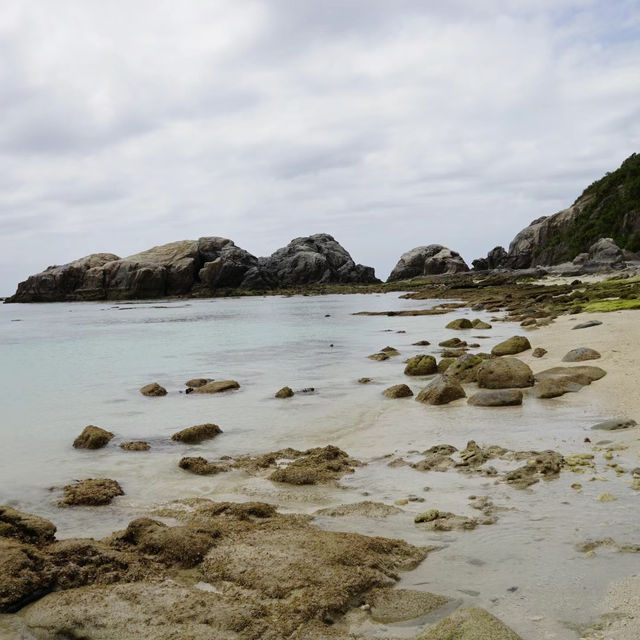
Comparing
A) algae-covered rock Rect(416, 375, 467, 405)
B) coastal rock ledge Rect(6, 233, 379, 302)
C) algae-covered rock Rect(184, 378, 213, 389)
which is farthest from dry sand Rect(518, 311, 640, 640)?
coastal rock ledge Rect(6, 233, 379, 302)

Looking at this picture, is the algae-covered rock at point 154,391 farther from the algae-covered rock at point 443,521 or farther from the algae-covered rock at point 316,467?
the algae-covered rock at point 443,521

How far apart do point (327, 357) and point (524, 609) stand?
1513 cm

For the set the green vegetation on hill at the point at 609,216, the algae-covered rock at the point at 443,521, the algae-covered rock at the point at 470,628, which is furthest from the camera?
the green vegetation on hill at the point at 609,216

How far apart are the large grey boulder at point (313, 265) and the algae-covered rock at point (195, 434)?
8694 centimetres

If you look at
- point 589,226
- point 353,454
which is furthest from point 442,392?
point 589,226

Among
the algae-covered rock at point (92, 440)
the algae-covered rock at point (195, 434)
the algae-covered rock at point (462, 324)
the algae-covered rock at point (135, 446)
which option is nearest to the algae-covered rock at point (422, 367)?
the algae-covered rock at point (195, 434)

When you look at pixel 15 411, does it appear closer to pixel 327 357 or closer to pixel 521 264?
pixel 327 357

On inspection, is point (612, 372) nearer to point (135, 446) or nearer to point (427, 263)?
point (135, 446)

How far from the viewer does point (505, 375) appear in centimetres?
1114

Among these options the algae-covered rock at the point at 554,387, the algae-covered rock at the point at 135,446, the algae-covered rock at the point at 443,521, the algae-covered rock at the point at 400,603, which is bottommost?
the algae-covered rock at the point at 135,446

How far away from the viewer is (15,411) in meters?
12.6

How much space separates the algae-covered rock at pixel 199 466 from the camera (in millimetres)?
7340

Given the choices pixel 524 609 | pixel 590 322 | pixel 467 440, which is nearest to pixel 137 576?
pixel 524 609

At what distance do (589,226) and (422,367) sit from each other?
69295mm
